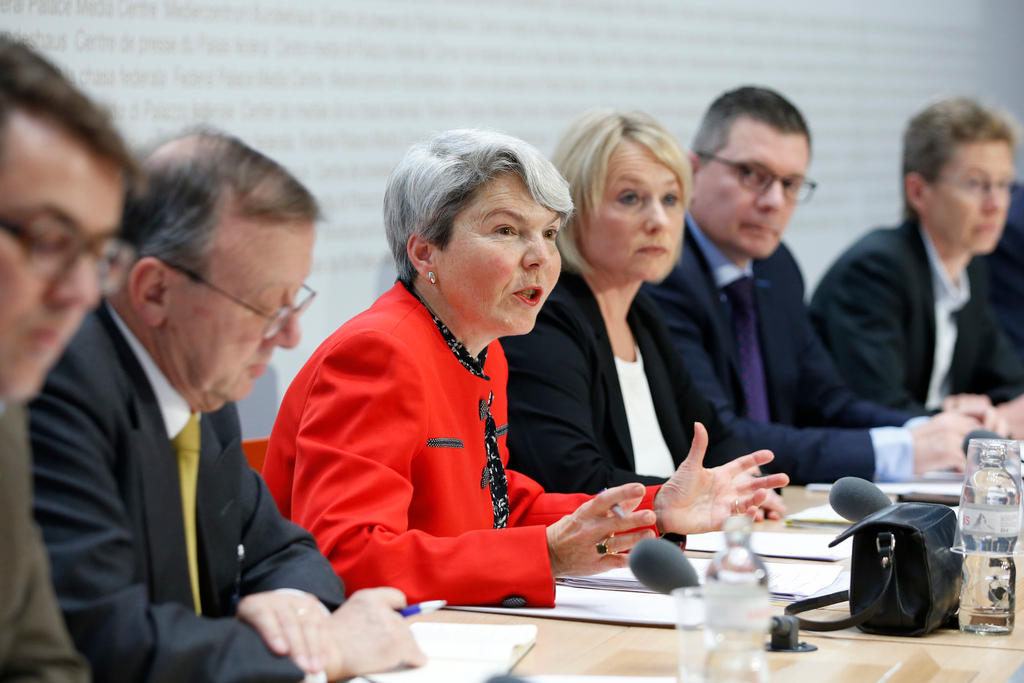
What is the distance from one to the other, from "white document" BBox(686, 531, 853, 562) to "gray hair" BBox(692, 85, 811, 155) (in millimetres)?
1623

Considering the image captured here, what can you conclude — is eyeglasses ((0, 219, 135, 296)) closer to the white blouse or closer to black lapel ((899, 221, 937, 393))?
the white blouse

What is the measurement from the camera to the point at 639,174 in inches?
122

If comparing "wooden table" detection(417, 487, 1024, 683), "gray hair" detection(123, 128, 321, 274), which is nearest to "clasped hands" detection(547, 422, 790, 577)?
"wooden table" detection(417, 487, 1024, 683)

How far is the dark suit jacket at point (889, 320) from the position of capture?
14.0 feet

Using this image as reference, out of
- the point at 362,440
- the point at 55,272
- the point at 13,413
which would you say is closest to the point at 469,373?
the point at 362,440

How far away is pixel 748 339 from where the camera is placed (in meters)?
3.80

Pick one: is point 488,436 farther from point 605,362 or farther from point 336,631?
point 336,631

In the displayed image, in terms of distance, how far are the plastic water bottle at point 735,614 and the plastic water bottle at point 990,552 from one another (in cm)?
68

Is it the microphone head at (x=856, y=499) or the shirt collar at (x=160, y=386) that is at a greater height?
the shirt collar at (x=160, y=386)

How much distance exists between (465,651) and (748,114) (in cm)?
255

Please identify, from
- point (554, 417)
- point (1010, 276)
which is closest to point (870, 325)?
point (1010, 276)

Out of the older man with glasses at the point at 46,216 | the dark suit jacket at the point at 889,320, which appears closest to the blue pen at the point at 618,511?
the older man with glasses at the point at 46,216

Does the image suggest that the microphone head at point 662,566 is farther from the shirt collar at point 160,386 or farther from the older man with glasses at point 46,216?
the older man with glasses at point 46,216

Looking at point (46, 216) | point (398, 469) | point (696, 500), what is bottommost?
point (696, 500)
